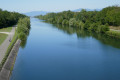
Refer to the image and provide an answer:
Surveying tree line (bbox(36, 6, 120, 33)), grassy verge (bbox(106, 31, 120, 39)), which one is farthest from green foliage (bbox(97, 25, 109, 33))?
grassy verge (bbox(106, 31, 120, 39))

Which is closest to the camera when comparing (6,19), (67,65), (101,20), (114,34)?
(67,65)

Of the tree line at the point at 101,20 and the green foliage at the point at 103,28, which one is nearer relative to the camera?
the green foliage at the point at 103,28

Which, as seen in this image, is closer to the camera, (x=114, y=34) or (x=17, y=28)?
(x=17, y=28)

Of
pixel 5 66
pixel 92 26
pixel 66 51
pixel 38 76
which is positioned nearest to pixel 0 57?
pixel 5 66

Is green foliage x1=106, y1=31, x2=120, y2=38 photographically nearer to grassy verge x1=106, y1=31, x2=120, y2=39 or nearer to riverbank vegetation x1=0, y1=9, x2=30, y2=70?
grassy verge x1=106, y1=31, x2=120, y2=39

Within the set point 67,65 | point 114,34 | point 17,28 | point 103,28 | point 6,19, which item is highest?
point 6,19

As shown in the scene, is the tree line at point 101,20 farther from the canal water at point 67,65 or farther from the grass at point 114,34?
the canal water at point 67,65

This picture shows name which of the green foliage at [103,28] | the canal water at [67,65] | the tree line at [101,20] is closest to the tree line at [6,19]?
the tree line at [101,20]

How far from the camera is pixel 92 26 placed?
44.4 m

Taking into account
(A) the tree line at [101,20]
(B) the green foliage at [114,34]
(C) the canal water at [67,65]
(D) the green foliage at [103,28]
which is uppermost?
(A) the tree line at [101,20]

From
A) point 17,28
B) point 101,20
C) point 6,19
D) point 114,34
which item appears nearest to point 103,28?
point 114,34

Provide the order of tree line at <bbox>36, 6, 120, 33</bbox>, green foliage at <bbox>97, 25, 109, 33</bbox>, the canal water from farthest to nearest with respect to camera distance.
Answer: tree line at <bbox>36, 6, 120, 33</bbox> → green foliage at <bbox>97, 25, 109, 33</bbox> → the canal water

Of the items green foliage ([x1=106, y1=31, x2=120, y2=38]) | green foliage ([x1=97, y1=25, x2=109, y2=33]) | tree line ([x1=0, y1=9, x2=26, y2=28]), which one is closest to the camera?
green foliage ([x1=106, y1=31, x2=120, y2=38])

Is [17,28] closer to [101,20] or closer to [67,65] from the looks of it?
[67,65]
